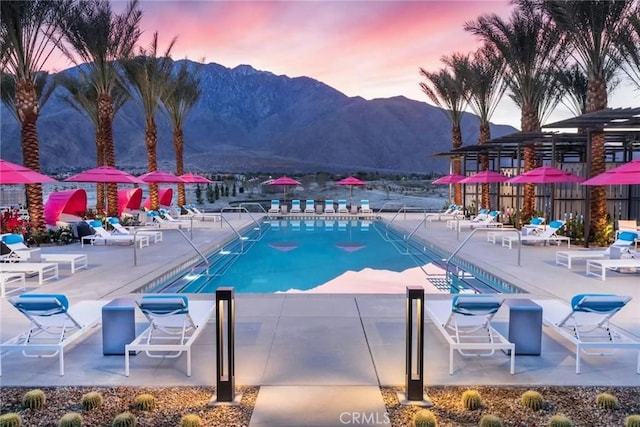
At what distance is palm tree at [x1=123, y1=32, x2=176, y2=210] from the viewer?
21.5 m

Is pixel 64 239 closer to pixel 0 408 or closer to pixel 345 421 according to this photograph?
pixel 0 408

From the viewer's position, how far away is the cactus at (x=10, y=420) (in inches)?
153

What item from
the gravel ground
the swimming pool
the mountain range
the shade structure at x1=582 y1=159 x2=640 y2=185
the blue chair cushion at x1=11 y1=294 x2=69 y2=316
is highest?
the mountain range

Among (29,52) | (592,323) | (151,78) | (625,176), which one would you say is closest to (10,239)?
(29,52)

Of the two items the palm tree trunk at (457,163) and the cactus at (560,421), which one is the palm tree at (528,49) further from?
the cactus at (560,421)

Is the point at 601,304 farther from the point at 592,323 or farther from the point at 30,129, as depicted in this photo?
the point at 30,129

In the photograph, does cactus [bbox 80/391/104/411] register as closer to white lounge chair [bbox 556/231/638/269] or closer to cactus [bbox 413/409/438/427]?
cactus [bbox 413/409/438/427]

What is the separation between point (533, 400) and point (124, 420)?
3.30 meters

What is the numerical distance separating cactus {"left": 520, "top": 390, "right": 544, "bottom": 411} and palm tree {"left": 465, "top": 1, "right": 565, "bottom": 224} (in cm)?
1485

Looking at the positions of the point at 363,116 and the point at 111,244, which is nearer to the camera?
the point at 111,244

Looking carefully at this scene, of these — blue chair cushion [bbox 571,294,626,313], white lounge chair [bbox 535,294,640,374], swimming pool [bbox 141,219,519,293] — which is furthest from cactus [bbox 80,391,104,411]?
swimming pool [bbox 141,219,519,293]

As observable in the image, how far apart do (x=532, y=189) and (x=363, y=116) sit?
3877 inches

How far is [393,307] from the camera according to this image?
7645mm

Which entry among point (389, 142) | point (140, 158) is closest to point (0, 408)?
point (140, 158)
